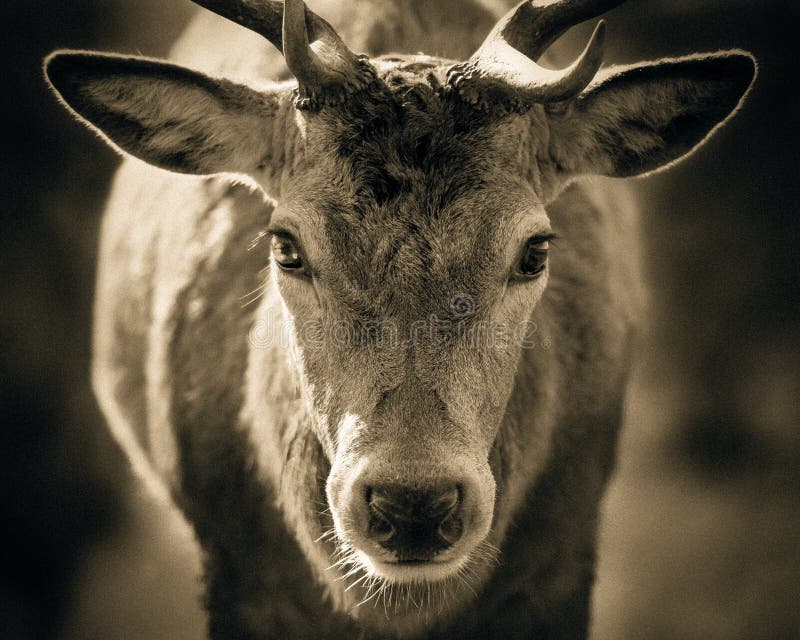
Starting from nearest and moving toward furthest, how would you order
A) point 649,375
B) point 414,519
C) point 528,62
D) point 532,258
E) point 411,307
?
point 414,519
point 411,307
point 528,62
point 532,258
point 649,375

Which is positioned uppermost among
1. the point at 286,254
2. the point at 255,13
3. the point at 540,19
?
the point at 540,19

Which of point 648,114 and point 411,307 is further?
point 648,114

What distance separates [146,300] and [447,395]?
2.88 meters

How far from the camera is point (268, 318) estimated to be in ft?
13.5

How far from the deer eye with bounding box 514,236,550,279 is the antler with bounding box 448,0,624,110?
0.49 metres

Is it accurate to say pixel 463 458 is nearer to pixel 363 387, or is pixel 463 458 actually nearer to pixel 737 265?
pixel 363 387

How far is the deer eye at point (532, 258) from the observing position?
3.23m

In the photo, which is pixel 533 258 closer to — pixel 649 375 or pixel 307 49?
pixel 307 49

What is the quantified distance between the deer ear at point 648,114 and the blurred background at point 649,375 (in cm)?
395

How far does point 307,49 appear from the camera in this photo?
302 cm

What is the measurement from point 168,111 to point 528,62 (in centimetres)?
144

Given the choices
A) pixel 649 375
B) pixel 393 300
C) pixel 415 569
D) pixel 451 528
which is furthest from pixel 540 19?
pixel 649 375

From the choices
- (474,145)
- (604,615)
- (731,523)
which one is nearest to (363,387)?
(474,145)

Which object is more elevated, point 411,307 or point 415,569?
point 411,307
